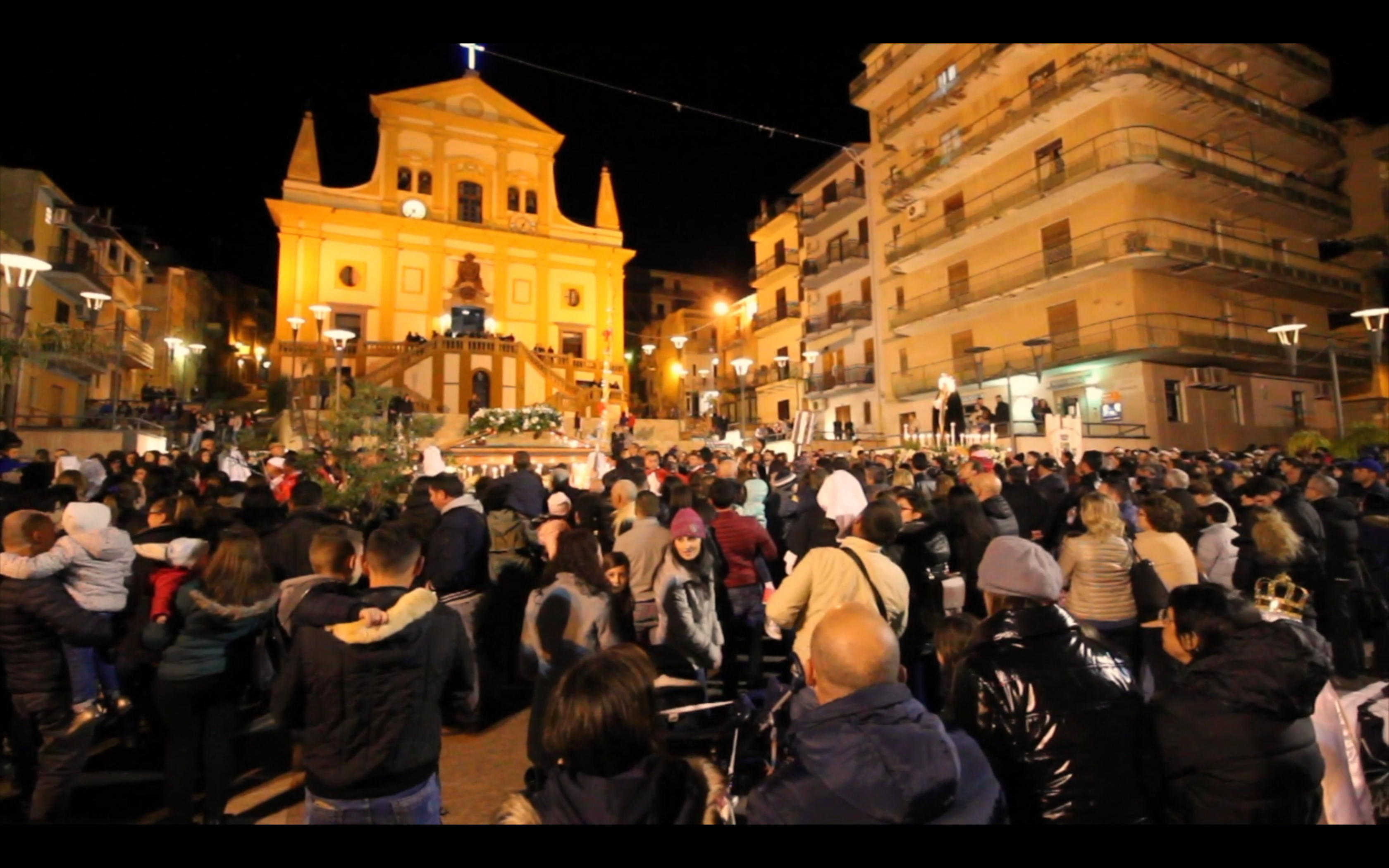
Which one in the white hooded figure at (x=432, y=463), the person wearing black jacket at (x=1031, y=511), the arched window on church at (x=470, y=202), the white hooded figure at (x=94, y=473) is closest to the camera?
the person wearing black jacket at (x=1031, y=511)

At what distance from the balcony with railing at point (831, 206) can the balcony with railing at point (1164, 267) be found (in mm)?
7041

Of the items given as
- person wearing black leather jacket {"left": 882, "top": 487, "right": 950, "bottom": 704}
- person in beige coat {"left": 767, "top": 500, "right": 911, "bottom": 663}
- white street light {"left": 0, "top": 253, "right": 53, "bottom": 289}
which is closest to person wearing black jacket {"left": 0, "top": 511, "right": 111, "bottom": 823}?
person in beige coat {"left": 767, "top": 500, "right": 911, "bottom": 663}

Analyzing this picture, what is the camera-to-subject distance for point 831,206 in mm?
36062

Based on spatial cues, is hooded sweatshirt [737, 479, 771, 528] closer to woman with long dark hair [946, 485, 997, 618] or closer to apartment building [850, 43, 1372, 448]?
woman with long dark hair [946, 485, 997, 618]

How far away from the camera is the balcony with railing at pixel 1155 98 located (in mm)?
23406

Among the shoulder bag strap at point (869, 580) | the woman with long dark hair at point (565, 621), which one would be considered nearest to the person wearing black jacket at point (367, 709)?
the woman with long dark hair at point (565, 621)

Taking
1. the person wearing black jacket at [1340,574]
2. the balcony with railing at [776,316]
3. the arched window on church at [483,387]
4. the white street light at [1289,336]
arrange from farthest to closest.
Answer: the balcony with railing at [776,316]
the arched window on church at [483,387]
the white street light at [1289,336]
the person wearing black jacket at [1340,574]

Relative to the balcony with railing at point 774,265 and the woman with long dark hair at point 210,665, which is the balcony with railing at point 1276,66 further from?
the woman with long dark hair at point 210,665

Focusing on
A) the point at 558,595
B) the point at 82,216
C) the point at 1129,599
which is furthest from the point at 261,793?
the point at 82,216

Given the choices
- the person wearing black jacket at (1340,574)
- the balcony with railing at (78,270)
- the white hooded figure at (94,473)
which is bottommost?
the person wearing black jacket at (1340,574)

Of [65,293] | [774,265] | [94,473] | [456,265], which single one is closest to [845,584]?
[94,473]

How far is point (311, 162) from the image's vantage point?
35.8m

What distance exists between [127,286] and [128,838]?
42.2 metres

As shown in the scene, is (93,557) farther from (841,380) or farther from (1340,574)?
(841,380)
